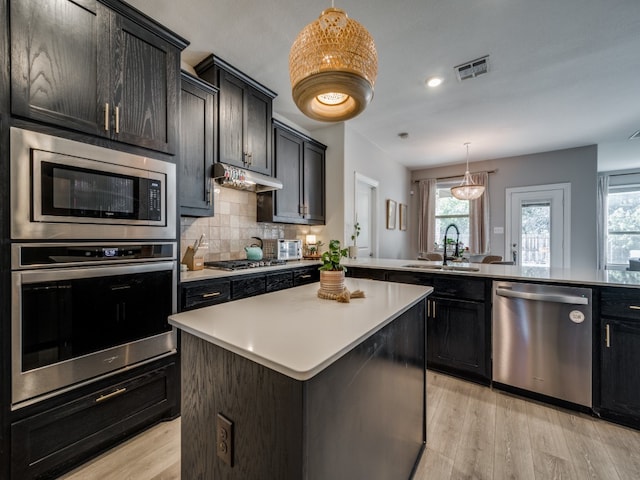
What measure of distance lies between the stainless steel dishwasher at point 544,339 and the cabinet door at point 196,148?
8.26ft

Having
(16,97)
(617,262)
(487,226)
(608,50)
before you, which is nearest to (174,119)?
(16,97)

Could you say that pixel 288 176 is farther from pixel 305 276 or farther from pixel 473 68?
pixel 473 68

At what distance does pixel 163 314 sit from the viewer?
5.93 feet

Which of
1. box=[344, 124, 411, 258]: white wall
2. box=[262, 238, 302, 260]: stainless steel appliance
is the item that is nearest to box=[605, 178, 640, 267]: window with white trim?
box=[344, 124, 411, 258]: white wall

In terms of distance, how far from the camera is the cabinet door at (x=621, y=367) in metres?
1.78

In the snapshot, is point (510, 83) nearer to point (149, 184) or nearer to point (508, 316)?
point (508, 316)

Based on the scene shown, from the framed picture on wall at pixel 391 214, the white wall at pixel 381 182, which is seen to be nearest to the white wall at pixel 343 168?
the white wall at pixel 381 182

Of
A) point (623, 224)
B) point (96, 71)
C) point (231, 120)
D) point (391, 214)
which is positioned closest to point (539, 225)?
point (391, 214)

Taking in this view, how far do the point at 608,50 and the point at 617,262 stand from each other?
6.13 metres

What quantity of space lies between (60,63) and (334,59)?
141cm

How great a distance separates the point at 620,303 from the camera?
72.0 inches

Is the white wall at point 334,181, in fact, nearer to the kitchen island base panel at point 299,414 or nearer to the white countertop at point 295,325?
the white countertop at point 295,325

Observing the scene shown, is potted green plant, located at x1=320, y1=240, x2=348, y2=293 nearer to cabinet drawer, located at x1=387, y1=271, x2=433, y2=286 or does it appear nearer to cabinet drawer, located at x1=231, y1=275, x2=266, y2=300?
cabinet drawer, located at x1=231, y1=275, x2=266, y2=300

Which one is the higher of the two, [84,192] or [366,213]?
[366,213]
